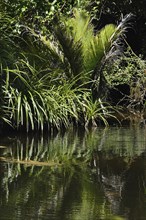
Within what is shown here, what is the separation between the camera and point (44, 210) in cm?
471

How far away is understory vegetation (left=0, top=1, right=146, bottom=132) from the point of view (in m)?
9.52

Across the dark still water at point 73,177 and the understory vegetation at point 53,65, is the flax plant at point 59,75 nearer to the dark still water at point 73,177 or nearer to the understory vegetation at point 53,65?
the understory vegetation at point 53,65

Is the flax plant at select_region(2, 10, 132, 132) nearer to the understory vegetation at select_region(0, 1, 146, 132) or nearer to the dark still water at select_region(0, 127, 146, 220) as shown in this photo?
the understory vegetation at select_region(0, 1, 146, 132)

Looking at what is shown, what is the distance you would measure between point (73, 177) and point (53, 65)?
17.9 ft

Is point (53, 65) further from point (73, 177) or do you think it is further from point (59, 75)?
point (73, 177)

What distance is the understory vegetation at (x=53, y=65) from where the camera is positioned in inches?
375

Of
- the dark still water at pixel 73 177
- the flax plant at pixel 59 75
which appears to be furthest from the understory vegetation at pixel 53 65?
the dark still water at pixel 73 177

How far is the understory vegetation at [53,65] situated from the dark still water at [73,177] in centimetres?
57

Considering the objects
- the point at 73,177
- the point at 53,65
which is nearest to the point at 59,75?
the point at 53,65

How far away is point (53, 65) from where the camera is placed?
11.3 m

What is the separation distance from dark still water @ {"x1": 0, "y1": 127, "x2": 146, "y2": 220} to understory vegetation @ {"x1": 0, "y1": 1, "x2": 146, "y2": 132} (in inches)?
22.3

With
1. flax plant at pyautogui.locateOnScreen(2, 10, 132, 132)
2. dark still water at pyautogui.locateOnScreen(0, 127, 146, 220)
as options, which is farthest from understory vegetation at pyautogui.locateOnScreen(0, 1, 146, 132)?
dark still water at pyautogui.locateOnScreen(0, 127, 146, 220)

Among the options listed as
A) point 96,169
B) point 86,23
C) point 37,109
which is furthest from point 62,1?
point 96,169

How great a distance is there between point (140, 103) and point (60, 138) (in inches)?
187
